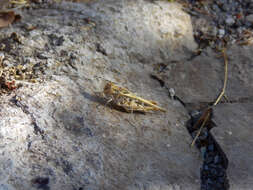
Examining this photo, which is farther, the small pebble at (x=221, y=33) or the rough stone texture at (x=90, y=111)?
the small pebble at (x=221, y=33)

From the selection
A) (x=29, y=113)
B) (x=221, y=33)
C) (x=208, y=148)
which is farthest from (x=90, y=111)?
(x=221, y=33)

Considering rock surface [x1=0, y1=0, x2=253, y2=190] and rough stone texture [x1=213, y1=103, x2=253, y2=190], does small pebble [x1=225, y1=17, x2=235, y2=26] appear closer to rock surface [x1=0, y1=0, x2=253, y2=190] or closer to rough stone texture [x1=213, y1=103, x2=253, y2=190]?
rock surface [x1=0, y1=0, x2=253, y2=190]

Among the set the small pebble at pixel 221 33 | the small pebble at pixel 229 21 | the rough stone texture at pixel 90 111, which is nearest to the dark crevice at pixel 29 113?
the rough stone texture at pixel 90 111

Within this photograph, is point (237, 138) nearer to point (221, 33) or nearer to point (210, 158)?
point (210, 158)

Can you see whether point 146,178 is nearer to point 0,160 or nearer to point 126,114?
point 126,114

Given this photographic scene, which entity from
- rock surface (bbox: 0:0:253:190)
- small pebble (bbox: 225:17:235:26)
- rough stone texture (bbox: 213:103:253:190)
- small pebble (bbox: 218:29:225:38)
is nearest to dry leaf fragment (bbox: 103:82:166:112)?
rock surface (bbox: 0:0:253:190)

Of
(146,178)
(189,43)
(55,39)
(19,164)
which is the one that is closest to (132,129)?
(146,178)

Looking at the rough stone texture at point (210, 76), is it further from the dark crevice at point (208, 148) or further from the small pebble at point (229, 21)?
the small pebble at point (229, 21)
